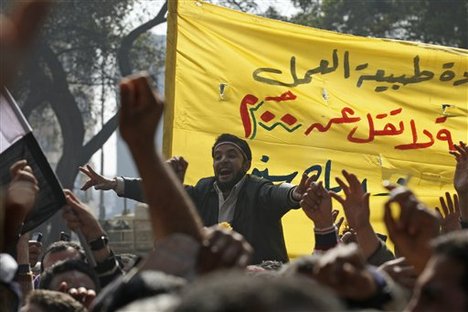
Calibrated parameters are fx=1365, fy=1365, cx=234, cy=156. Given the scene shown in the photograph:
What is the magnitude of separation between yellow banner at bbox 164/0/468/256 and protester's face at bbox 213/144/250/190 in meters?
0.54

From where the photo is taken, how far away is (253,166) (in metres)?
8.83

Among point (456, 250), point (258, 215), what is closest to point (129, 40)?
point (258, 215)

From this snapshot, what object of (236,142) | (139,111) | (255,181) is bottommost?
(255,181)

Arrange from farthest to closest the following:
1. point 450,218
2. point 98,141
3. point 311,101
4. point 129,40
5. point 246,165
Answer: point 129,40 < point 98,141 < point 311,101 < point 246,165 < point 450,218

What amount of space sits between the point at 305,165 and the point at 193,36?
1125 millimetres

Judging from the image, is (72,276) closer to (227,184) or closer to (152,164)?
(152,164)

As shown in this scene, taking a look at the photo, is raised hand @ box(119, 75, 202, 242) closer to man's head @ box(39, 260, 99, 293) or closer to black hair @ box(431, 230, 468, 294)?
black hair @ box(431, 230, 468, 294)

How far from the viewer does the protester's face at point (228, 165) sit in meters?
7.93

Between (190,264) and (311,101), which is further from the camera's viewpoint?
(311,101)

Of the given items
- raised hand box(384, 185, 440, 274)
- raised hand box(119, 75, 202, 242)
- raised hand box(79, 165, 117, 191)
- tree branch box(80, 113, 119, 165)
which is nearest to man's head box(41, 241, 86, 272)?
raised hand box(79, 165, 117, 191)

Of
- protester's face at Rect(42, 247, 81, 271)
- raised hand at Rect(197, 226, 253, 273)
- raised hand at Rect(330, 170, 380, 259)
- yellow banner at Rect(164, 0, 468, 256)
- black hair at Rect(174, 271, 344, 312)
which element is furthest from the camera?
yellow banner at Rect(164, 0, 468, 256)

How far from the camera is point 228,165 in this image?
7984mm

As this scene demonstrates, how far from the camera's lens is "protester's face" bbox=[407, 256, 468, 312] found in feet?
9.71

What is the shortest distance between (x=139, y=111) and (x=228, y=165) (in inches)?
181
